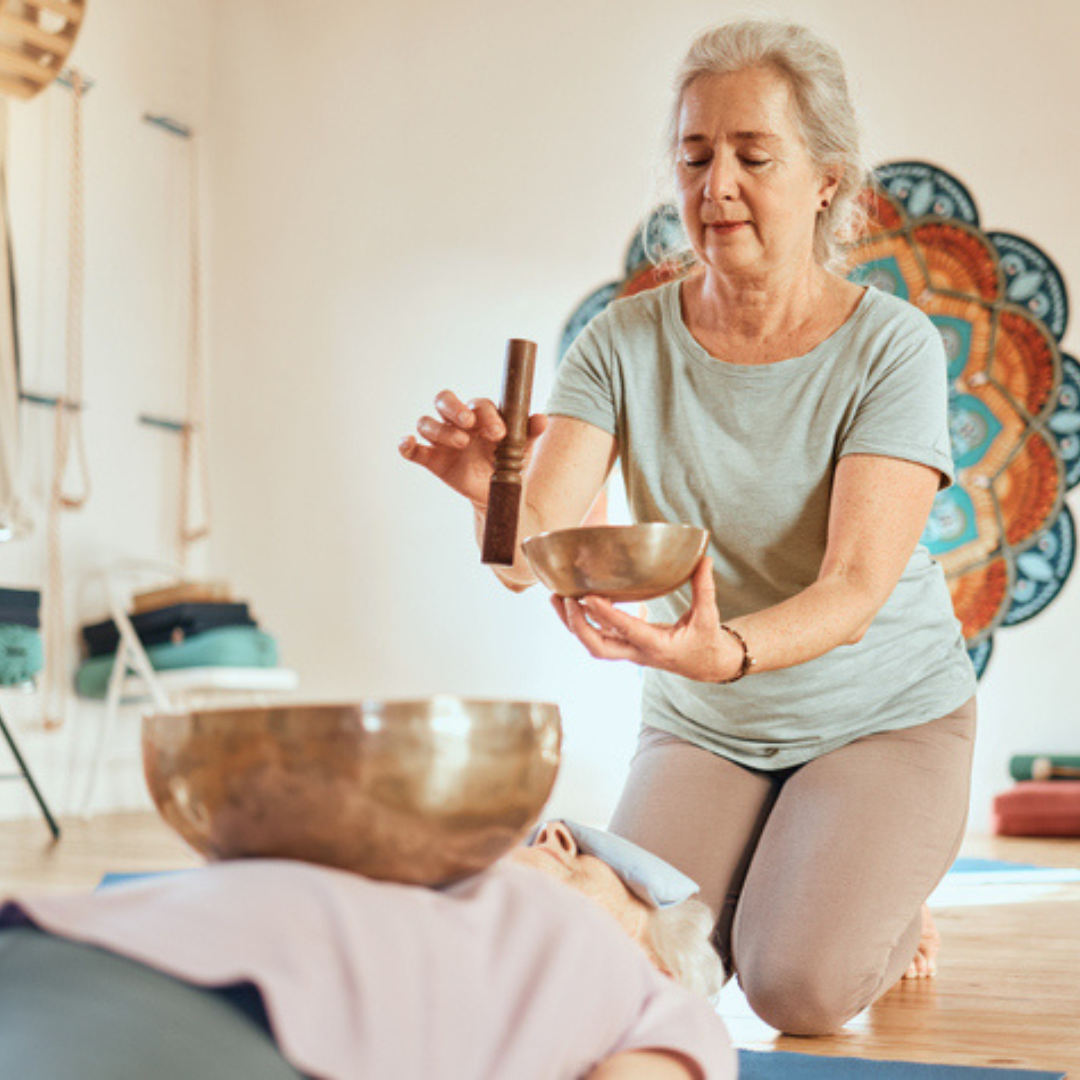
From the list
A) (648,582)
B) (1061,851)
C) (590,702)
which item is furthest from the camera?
(590,702)

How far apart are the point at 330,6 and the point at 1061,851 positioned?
390cm

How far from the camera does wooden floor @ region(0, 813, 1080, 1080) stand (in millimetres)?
1797

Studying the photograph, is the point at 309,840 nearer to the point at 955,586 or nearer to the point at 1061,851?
the point at 1061,851

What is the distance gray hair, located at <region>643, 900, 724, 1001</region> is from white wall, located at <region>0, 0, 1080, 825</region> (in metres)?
3.71

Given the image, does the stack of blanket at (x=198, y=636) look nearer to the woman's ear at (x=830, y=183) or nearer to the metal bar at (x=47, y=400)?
the metal bar at (x=47, y=400)

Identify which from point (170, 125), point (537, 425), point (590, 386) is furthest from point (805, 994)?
point (170, 125)

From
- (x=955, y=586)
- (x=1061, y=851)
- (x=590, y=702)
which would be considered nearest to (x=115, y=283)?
(x=590, y=702)

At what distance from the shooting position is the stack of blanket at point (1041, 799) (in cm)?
460

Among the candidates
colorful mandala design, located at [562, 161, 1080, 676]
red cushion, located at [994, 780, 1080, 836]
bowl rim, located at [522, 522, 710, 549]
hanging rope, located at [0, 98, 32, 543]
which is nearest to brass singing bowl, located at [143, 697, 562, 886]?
bowl rim, located at [522, 522, 710, 549]

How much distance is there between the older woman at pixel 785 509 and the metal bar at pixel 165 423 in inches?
148

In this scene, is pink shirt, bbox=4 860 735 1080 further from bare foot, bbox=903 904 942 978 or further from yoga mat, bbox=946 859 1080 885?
yoga mat, bbox=946 859 1080 885

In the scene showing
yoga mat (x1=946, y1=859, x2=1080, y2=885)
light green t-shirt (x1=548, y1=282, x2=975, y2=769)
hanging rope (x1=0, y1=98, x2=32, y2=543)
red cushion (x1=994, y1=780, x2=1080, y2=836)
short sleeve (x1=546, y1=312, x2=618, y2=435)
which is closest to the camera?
light green t-shirt (x1=548, y1=282, x2=975, y2=769)

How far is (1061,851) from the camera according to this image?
4.28 meters

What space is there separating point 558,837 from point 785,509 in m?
0.62
